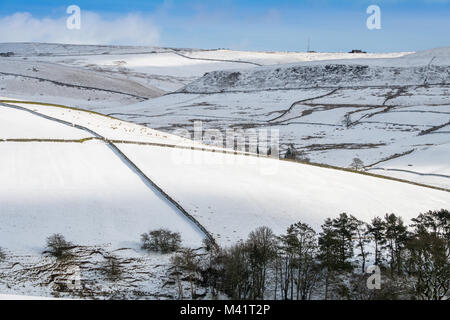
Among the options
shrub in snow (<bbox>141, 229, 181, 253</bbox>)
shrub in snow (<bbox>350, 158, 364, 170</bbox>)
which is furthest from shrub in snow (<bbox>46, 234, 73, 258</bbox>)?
shrub in snow (<bbox>350, 158, 364, 170</bbox>)

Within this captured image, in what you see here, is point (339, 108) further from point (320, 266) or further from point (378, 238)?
point (320, 266)

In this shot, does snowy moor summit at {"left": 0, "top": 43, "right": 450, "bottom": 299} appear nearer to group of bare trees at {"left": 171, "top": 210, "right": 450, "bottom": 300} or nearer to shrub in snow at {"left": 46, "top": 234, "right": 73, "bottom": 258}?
shrub in snow at {"left": 46, "top": 234, "right": 73, "bottom": 258}

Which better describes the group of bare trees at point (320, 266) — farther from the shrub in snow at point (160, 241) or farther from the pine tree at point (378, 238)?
the shrub in snow at point (160, 241)

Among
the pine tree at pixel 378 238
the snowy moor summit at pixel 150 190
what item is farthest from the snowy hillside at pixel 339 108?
the pine tree at pixel 378 238

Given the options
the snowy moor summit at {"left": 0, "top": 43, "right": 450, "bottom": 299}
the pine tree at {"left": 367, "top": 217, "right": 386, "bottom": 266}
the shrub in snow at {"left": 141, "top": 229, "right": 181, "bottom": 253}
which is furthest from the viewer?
the pine tree at {"left": 367, "top": 217, "right": 386, "bottom": 266}

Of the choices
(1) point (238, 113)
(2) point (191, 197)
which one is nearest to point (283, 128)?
(1) point (238, 113)
